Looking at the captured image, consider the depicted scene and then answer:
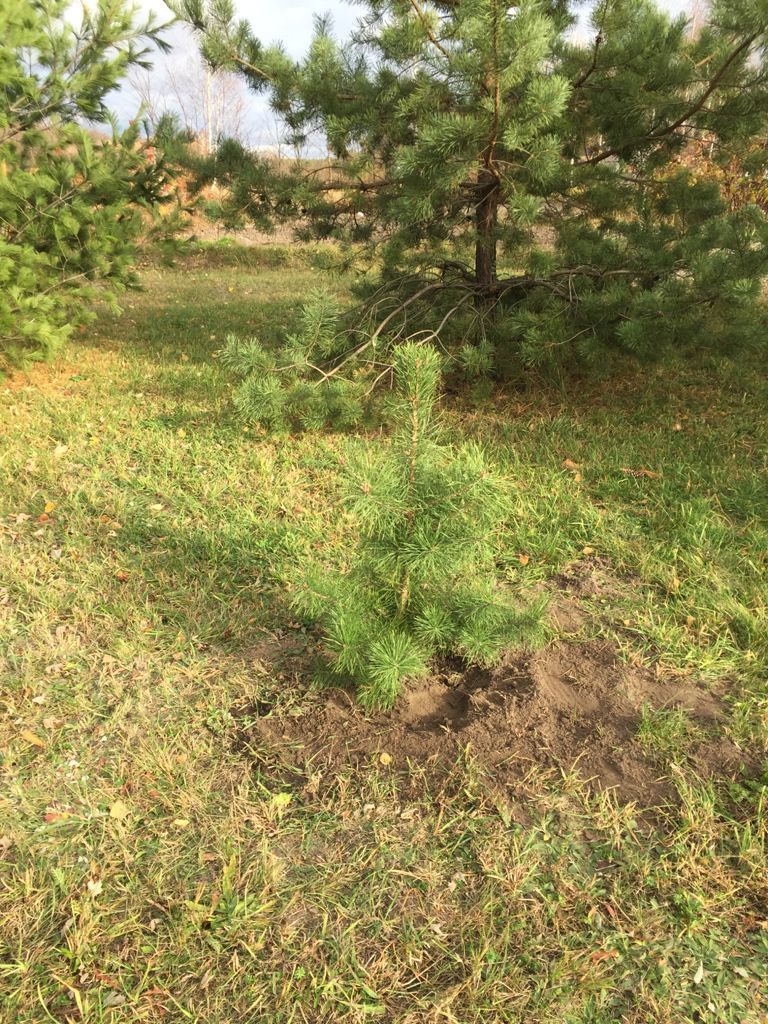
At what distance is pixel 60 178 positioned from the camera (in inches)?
214

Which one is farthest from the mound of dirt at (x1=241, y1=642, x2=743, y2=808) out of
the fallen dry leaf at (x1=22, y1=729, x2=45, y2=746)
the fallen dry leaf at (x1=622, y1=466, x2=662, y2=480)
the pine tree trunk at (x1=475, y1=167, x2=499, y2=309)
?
the pine tree trunk at (x1=475, y1=167, x2=499, y2=309)

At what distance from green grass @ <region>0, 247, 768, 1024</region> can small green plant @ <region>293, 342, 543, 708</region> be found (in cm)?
42

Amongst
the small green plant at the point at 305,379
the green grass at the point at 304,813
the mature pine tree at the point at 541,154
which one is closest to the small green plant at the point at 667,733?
the green grass at the point at 304,813

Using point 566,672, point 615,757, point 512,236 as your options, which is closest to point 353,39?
point 512,236

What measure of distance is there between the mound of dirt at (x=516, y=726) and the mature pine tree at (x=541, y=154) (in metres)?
2.54

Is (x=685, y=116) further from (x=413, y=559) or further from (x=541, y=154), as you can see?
(x=413, y=559)

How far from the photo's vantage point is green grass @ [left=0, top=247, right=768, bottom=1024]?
1.63 m

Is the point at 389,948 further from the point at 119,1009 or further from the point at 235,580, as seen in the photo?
the point at 235,580

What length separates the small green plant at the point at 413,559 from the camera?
2.00 m

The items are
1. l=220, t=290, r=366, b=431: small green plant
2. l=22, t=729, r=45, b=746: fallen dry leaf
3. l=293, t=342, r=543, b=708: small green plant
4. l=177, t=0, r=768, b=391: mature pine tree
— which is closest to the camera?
l=293, t=342, r=543, b=708: small green plant

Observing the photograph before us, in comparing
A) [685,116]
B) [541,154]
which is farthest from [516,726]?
[685,116]

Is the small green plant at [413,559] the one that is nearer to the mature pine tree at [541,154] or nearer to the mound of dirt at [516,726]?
the mound of dirt at [516,726]

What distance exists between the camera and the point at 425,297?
221 inches

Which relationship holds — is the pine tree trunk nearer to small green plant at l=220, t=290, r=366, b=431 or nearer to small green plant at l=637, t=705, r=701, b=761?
small green plant at l=220, t=290, r=366, b=431
